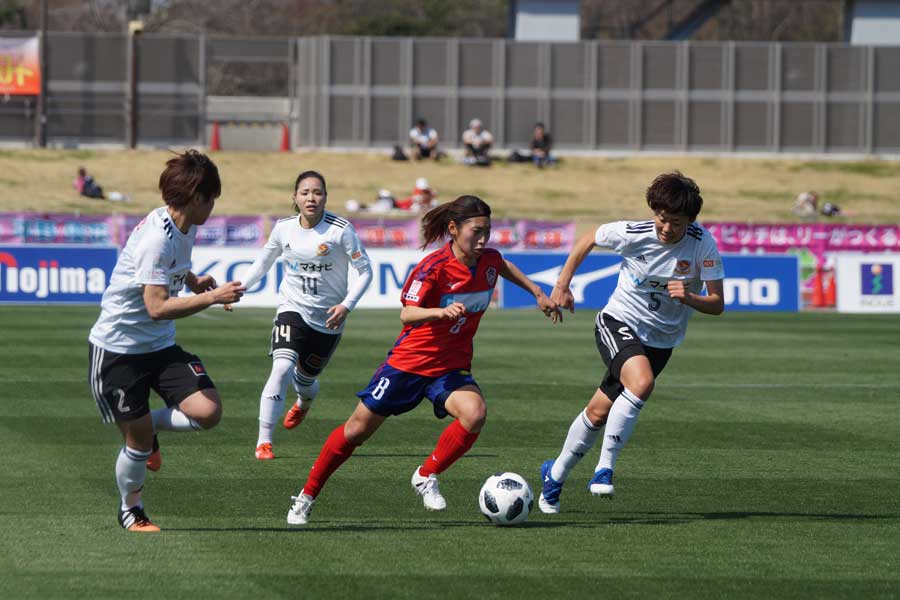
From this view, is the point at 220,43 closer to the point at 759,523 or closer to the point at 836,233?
the point at 836,233

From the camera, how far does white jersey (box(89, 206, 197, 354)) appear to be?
717 centimetres

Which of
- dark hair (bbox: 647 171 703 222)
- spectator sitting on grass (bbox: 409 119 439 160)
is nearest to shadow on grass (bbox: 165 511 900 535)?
dark hair (bbox: 647 171 703 222)

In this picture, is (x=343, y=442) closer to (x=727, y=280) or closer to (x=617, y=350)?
(x=617, y=350)

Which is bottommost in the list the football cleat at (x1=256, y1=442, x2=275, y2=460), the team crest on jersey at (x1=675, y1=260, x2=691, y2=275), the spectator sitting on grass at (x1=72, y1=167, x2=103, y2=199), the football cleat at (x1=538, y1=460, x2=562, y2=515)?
the football cleat at (x1=256, y1=442, x2=275, y2=460)

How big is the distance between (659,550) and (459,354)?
1.60m

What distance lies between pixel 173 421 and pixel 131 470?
35 cm

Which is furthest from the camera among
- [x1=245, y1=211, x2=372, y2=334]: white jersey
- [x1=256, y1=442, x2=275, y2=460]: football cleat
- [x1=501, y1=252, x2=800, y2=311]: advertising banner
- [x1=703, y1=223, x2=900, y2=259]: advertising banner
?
[x1=703, y1=223, x2=900, y2=259]: advertising banner

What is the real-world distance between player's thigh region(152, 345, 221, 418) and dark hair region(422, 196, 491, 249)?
155cm

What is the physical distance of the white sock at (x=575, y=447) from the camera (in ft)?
28.2

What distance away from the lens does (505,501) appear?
8047 millimetres

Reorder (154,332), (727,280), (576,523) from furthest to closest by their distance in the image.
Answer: (727,280), (576,523), (154,332)

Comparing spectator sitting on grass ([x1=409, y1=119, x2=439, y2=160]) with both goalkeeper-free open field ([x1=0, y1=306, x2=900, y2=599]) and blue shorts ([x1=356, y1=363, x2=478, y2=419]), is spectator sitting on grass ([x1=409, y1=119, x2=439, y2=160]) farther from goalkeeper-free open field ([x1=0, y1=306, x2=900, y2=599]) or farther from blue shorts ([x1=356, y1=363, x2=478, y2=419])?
blue shorts ([x1=356, y1=363, x2=478, y2=419])

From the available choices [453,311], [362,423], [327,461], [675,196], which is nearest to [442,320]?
[453,311]

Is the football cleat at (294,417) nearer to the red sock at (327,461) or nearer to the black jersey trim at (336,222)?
the black jersey trim at (336,222)
